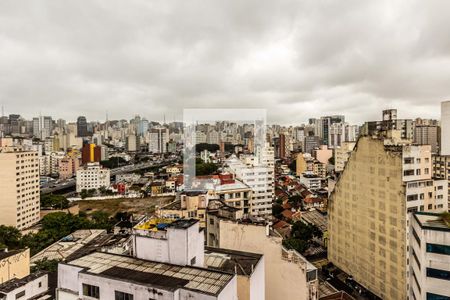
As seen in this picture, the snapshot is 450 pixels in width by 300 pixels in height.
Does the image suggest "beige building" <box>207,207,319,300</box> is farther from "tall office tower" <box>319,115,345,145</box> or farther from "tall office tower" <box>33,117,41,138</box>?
"tall office tower" <box>33,117,41,138</box>

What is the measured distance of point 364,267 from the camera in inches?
385

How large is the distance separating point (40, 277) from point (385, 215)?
865 cm

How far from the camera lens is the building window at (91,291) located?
369cm

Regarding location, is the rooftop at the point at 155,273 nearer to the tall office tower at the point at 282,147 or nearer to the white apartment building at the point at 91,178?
the white apartment building at the point at 91,178

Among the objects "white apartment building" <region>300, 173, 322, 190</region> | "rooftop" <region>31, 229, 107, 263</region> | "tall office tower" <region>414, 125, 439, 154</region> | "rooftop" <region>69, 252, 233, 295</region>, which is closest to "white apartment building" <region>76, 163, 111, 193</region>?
"rooftop" <region>31, 229, 107, 263</region>

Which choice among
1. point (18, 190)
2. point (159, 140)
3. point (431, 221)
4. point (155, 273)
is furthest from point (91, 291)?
point (159, 140)

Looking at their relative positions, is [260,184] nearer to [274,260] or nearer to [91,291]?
[274,260]

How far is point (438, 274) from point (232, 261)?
373 centimetres

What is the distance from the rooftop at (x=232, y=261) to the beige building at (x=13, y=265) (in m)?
5.98

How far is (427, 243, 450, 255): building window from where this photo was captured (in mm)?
5523

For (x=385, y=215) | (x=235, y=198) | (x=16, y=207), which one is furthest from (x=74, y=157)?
(x=385, y=215)

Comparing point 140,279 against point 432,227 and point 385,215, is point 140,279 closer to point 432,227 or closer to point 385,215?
point 432,227

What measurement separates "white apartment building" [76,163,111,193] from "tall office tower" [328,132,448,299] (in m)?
23.7

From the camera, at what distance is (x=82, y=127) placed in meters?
57.8
